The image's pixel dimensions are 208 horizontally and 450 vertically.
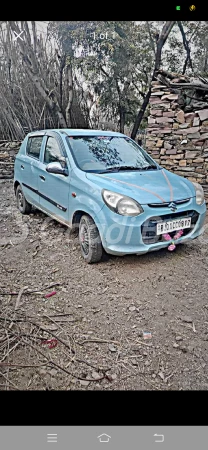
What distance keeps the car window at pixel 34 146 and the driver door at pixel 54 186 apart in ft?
0.64

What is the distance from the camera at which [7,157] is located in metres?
6.01

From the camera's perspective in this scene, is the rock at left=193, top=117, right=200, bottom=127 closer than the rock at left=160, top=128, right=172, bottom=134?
Yes

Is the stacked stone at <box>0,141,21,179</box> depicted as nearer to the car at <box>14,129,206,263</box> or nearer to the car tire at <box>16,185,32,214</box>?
the car tire at <box>16,185,32,214</box>

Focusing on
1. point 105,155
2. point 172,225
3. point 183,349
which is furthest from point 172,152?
point 183,349

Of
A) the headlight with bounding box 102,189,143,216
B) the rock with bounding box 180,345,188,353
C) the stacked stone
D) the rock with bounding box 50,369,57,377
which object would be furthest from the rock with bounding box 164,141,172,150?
the rock with bounding box 50,369,57,377

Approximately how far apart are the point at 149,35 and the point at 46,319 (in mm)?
1627

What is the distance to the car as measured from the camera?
2.15 meters

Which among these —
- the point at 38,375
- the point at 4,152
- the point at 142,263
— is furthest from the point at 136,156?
the point at 4,152

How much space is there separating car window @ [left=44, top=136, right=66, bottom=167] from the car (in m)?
0.01

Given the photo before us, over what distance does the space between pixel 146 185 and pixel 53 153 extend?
1.21m

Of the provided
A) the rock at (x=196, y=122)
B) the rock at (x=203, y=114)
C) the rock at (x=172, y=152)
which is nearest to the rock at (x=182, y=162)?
the rock at (x=172, y=152)
